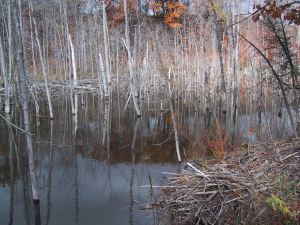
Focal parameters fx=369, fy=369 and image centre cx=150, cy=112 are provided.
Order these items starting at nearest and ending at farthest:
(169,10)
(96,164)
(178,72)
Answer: (96,164), (178,72), (169,10)

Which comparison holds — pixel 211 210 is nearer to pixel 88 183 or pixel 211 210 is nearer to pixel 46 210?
pixel 46 210

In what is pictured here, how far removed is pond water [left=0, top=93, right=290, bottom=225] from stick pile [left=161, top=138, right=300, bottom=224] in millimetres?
645

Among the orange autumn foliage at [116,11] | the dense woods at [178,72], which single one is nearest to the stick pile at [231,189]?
the dense woods at [178,72]

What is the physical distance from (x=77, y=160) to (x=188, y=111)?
1096cm

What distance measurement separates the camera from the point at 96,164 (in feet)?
37.0

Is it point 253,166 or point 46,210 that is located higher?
point 253,166

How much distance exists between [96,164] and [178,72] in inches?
529

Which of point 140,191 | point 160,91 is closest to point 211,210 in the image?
point 140,191

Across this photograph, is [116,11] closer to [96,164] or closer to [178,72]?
[178,72]

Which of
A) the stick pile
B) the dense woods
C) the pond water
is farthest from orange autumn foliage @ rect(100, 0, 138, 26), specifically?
the stick pile

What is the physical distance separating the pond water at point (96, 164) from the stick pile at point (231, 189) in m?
0.65

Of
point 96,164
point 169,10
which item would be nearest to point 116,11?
point 169,10

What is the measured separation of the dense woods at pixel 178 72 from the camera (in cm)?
997

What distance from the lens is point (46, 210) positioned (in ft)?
25.6
